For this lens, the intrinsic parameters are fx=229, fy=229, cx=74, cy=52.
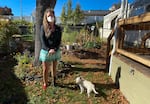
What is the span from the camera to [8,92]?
17.1 feet

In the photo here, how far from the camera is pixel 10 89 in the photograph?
5391mm

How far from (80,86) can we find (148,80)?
6.02 feet

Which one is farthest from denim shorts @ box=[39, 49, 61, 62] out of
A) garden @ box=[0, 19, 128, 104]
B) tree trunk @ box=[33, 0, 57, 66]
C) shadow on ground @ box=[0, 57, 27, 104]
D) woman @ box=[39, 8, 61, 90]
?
tree trunk @ box=[33, 0, 57, 66]

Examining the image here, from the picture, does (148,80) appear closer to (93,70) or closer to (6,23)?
(93,70)

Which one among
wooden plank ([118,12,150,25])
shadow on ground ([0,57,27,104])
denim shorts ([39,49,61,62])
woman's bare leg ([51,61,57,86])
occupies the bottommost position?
shadow on ground ([0,57,27,104])

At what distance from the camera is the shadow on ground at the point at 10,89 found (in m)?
4.82

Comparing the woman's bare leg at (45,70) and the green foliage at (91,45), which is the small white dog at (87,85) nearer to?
the woman's bare leg at (45,70)

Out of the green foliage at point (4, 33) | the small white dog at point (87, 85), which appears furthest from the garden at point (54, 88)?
the green foliage at point (4, 33)

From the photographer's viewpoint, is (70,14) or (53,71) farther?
(70,14)

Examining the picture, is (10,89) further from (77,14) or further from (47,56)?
(77,14)

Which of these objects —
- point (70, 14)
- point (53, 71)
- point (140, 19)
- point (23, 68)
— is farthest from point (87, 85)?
point (70, 14)

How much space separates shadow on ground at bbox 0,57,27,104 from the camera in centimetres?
482

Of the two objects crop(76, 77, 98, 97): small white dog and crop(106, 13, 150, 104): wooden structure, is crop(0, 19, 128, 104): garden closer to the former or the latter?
crop(76, 77, 98, 97): small white dog

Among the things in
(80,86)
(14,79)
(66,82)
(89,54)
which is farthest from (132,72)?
(89,54)
